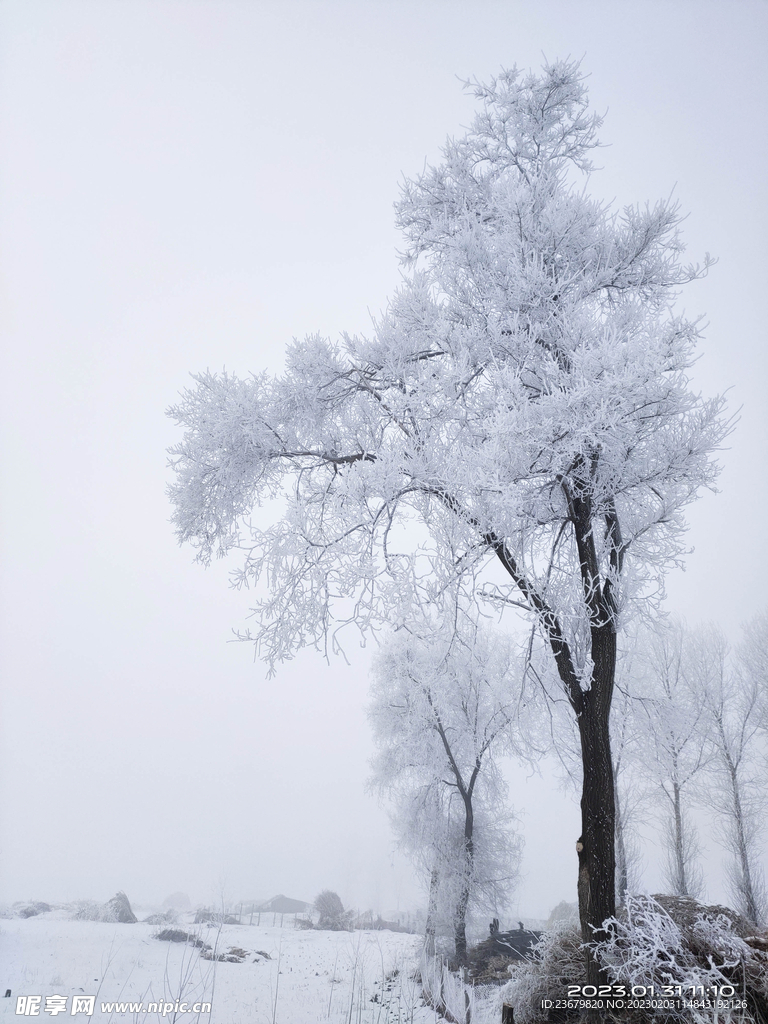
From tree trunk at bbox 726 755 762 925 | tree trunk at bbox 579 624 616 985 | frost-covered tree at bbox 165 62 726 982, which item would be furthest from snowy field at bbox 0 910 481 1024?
tree trunk at bbox 726 755 762 925

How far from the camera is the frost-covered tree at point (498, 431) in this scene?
394cm

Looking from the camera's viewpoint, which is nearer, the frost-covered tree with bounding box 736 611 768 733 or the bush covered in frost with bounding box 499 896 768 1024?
the bush covered in frost with bounding box 499 896 768 1024

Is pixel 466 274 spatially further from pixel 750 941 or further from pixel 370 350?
pixel 750 941

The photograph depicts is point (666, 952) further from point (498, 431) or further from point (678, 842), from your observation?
point (678, 842)

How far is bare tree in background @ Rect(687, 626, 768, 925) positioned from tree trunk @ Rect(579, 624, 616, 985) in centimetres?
1074

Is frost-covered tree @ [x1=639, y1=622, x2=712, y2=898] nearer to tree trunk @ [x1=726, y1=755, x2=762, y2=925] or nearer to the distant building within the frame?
tree trunk @ [x1=726, y1=755, x2=762, y2=925]

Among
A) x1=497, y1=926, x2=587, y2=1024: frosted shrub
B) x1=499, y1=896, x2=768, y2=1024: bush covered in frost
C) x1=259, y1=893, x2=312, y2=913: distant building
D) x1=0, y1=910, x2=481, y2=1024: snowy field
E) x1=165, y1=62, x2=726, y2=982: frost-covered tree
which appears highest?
x1=165, y1=62, x2=726, y2=982: frost-covered tree

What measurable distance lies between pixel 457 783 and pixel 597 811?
8.00 meters

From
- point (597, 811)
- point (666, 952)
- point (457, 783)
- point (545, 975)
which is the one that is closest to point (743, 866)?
point (457, 783)

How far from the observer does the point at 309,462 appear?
5.44m

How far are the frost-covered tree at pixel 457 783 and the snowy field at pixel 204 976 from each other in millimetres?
1529

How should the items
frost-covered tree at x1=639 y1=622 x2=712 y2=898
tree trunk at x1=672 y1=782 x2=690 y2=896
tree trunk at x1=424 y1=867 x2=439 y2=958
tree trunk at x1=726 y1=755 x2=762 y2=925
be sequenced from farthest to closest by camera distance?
1. tree trunk at x1=672 y1=782 x2=690 y2=896
2. frost-covered tree at x1=639 y1=622 x2=712 y2=898
3. tree trunk at x1=726 y1=755 x2=762 y2=925
4. tree trunk at x1=424 y1=867 x2=439 y2=958

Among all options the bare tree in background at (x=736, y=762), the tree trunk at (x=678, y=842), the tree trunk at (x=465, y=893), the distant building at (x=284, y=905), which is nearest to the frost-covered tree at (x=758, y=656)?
the bare tree in background at (x=736, y=762)

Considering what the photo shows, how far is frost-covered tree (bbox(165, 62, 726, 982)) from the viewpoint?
12.9 ft
